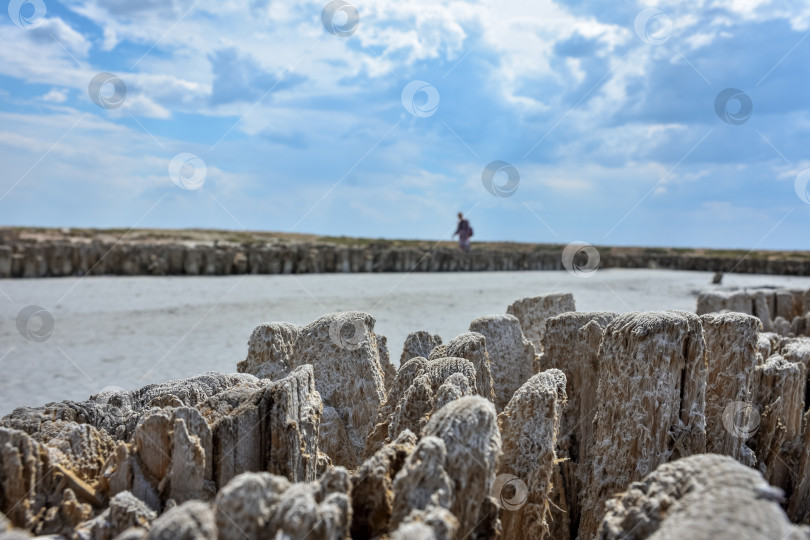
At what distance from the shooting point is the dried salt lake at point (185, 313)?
7125 mm

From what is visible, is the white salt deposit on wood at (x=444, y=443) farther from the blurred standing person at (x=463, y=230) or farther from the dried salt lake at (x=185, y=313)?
the blurred standing person at (x=463, y=230)

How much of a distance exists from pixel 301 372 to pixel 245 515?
2.83 feet

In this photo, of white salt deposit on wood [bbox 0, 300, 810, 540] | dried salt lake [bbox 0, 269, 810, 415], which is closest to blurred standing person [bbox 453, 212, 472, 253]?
dried salt lake [bbox 0, 269, 810, 415]

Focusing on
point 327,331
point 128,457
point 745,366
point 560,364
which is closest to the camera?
point 128,457

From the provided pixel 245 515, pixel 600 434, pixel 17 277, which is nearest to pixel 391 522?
pixel 245 515

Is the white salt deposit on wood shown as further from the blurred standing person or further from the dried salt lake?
the blurred standing person

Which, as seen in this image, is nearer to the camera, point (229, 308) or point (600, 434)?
point (600, 434)

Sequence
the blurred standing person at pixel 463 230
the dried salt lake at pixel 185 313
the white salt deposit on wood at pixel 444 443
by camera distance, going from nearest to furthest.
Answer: the white salt deposit on wood at pixel 444 443, the dried salt lake at pixel 185 313, the blurred standing person at pixel 463 230

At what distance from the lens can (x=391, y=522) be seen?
1.72 m

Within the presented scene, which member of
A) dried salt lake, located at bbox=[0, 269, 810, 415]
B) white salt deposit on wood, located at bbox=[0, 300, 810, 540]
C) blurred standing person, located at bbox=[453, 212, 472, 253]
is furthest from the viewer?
blurred standing person, located at bbox=[453, 212, 472, 253]

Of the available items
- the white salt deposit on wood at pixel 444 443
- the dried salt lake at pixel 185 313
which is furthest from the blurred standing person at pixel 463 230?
the white salt deposit on wood at pixel 444 443

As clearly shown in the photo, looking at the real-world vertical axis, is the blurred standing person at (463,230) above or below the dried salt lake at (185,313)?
above

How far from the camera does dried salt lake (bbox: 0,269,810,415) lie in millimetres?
7125

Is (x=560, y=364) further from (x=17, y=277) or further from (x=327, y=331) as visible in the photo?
(x=17, y=277)
